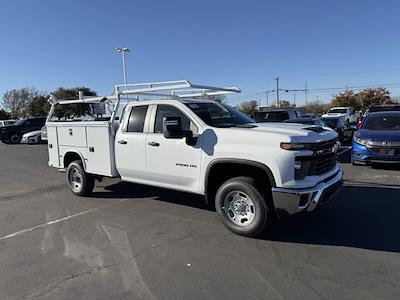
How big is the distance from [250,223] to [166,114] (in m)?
2.34

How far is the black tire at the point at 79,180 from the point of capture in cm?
764

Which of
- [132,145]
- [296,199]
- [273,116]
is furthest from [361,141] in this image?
[132,145]

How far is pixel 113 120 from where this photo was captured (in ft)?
22.7

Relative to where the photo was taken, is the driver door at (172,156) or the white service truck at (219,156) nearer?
the white service truck at (219,156)

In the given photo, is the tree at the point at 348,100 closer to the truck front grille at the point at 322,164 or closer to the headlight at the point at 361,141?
the headlight at the point at 361,141

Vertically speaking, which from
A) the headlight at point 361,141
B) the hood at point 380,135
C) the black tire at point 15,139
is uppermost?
the hood at point 380,135

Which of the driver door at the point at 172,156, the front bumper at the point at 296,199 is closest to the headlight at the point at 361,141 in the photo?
the front bumper at the point at 296,199

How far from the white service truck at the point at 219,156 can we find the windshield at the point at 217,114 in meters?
0.02

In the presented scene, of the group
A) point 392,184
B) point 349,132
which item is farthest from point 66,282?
point 349,132

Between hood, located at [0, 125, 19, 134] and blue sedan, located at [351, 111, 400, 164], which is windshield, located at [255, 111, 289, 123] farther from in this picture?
hood, located at [0, 125, 19, 134]

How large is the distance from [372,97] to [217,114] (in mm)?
63857

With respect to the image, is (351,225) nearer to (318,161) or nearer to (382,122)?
(318,161)

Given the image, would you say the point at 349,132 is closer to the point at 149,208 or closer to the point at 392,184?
the point at 392,184

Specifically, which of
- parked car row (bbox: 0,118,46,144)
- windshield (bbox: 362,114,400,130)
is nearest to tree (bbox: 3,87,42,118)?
parked car row (bbox: 0,118,46,144)
